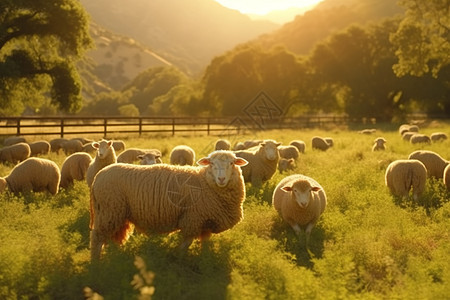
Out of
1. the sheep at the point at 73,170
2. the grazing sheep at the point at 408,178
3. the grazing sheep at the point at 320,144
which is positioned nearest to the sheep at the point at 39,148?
the sheep at the point at 73,170

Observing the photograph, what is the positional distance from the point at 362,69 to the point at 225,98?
14563 mm

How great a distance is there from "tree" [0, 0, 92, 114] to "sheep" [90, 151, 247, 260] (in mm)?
15685

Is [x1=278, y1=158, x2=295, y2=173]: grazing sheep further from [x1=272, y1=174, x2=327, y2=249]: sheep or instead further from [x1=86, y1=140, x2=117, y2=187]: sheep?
[x1=86, y1=140, x2=117, y2=187]: sheep

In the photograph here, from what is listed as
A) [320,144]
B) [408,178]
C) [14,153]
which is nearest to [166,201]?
[408,178]

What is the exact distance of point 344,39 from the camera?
1661 inches

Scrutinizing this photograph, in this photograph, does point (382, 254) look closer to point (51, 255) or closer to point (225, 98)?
point (51, 255)

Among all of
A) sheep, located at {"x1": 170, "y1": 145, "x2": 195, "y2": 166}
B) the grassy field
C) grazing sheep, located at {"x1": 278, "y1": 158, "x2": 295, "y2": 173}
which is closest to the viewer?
the grassy field

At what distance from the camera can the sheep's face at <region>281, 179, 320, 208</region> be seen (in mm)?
6367

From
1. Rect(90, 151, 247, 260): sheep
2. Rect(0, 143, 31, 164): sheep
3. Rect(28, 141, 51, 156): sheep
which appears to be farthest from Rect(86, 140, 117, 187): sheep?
Rect(28, 141, 51, 156): sheep

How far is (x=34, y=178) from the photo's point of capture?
8680 millimetres

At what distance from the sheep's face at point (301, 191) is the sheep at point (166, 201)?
119 centimetres

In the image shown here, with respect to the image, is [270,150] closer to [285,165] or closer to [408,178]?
[285,165]

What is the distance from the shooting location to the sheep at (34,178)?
8.62m

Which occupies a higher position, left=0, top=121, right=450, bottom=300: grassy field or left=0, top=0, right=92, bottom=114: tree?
left=0, top=0, right=92, bottom=114: tree
